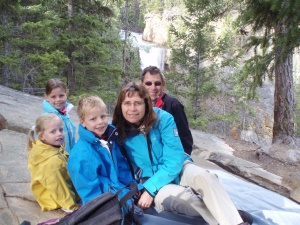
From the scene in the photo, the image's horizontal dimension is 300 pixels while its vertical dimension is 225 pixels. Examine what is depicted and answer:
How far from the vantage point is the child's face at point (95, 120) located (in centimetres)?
237

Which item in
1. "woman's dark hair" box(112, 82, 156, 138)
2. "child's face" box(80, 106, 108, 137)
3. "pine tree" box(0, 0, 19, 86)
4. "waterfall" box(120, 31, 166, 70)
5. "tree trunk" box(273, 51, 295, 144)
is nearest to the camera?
"child's face" box(80, 106, 108, 137)

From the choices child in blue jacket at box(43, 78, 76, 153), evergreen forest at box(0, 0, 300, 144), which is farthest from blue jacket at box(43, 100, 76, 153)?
evergreen forest at box(0, 0, 300, 144)

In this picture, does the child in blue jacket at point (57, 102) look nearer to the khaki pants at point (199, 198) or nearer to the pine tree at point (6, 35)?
the khaki pants at point (199, 198)

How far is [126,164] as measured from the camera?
8.45 feet

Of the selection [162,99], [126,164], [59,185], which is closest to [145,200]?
[126,164]

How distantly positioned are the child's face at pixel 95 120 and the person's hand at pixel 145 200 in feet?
2.10

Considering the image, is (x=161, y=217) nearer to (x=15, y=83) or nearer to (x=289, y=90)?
(x=289, y=90)

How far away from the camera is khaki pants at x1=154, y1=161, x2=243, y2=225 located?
2221 mm

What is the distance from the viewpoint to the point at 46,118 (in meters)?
2.60

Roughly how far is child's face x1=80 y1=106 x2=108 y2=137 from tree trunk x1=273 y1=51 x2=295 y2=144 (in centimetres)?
631

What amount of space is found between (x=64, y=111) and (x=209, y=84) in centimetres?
1019

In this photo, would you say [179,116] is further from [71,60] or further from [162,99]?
[71,60]

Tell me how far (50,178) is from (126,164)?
2.15 ft

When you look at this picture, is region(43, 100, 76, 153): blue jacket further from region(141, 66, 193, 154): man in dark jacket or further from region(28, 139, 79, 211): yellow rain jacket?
region(141, 66, 193, 154): man in dark jacket
